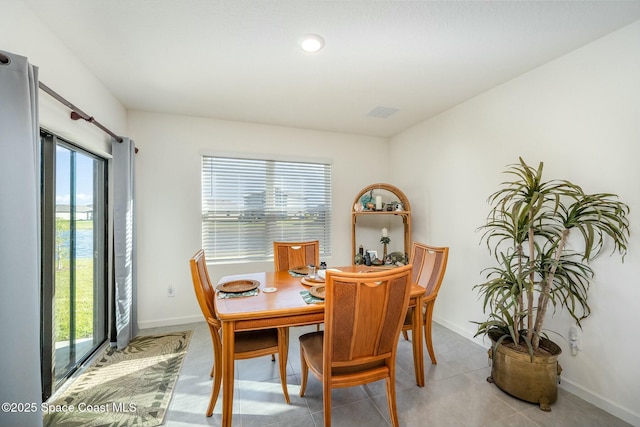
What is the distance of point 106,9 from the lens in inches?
60.1

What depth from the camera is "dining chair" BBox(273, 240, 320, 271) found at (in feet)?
9.16

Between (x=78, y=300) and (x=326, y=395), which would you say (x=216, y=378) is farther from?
(x=78, y=300)

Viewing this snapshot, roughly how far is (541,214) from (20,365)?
10.9 feet

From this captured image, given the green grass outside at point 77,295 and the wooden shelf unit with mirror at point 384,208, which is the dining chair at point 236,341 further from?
the wooden shelf unit with mirror at point 384,208

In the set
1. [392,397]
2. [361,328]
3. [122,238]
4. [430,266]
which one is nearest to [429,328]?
[430,266]

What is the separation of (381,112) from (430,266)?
1843mm

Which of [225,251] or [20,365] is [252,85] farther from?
[20,365]

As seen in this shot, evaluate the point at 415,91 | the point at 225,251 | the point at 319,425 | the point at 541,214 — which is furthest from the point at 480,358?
the point at 225,251

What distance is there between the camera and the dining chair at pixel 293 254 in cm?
279

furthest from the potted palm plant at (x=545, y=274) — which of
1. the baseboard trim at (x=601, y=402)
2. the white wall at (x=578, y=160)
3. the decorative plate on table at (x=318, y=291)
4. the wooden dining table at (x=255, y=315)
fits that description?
the decorative plate on table at (x=318, y=291)

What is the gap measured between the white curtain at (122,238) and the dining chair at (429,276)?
266cm

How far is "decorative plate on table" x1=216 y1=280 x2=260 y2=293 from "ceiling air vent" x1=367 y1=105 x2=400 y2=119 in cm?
230

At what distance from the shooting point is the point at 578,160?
193cm

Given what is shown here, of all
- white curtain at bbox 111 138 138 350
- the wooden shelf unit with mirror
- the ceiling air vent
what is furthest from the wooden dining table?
the ceiling air vent
